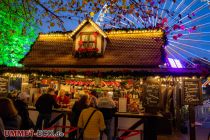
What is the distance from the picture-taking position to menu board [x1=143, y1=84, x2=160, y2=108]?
9102 mm

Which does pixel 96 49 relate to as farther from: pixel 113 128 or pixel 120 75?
pixel 113 128

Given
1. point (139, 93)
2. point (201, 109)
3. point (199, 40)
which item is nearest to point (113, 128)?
point (139, 93)

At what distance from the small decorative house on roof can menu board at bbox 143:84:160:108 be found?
2.90 metres

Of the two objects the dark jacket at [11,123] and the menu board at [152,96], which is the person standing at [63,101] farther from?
the dark jacket at [11,123]

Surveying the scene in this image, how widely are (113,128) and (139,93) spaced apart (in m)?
3.73

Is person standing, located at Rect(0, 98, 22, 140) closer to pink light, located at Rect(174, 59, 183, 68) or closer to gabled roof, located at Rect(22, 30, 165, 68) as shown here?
gabled roof, located at Rect(22, 30, 165, 68)

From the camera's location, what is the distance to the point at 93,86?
44.4 feet

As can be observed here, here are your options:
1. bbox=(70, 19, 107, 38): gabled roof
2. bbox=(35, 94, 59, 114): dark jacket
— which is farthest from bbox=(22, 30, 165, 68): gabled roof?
bbox=(35, 94, 59, 114): dark jacket

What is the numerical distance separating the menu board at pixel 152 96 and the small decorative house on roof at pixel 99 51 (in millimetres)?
2900

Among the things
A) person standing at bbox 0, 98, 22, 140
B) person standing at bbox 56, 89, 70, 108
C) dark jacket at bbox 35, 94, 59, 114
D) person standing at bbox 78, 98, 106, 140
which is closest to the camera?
person standing at bbox 0, 98, 22, 140

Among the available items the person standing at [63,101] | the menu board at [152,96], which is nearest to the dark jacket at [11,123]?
the menu board at [152,96]

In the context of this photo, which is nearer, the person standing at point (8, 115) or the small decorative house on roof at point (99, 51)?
the person standing at point (8, 115)

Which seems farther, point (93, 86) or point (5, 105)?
point (93, 86)

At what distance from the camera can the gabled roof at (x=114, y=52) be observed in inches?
500
